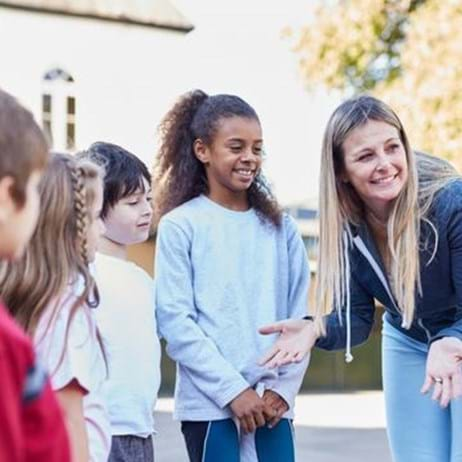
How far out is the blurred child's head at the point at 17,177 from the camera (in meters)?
1.40

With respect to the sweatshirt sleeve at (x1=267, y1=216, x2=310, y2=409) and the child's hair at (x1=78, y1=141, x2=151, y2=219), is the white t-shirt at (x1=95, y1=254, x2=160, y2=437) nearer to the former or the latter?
the child's hair at (x1=78, y1=141, x2=151, y2=219)

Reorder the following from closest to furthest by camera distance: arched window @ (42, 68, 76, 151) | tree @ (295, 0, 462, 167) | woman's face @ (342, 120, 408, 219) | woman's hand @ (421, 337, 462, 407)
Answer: woman's hand @ (421, 337, 462, 407) < woman's face @ (342, 120, 408, 219) < tree @ (295, 0, 462, 167) < arched window @ (42, 68, 76, 151)

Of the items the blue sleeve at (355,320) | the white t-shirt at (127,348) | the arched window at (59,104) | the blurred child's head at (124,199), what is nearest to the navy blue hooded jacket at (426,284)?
the blue sleeve at (355,320)

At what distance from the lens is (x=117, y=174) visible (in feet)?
11.2

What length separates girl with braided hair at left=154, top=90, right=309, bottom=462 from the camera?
11.5 feet

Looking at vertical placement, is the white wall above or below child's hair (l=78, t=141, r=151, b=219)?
above

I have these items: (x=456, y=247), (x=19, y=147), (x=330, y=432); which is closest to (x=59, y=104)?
(x=330, y=432)

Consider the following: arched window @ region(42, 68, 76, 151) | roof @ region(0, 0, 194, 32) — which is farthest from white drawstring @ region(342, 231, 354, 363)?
roof @ region(0, 0, 194, 32)

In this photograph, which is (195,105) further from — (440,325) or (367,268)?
(440,325)

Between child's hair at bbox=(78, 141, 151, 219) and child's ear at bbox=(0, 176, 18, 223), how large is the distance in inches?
77.7

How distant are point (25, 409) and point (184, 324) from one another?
2163mm

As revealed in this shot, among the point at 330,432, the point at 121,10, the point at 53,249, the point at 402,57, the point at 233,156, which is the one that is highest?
the point at 121,10

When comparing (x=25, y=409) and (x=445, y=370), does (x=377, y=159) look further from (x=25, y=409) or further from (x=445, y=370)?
(x=25, y=409)

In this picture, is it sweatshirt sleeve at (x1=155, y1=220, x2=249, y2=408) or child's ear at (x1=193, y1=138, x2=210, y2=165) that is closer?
sweatshirt sleeve at (x1=155, y1=220, x2=249, y2=408)
